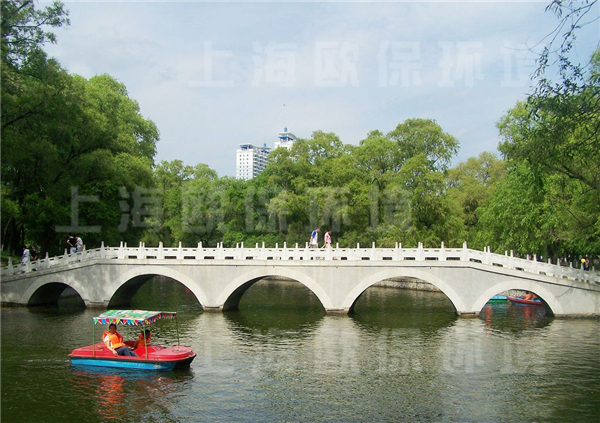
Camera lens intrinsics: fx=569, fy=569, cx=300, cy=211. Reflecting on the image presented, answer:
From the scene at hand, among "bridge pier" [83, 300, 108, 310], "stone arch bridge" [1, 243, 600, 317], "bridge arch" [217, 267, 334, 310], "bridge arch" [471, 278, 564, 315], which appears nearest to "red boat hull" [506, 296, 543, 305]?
"stone arch bridge" [1, 243, 600, 317]

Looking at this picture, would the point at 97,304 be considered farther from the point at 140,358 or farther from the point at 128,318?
the point at 140,358

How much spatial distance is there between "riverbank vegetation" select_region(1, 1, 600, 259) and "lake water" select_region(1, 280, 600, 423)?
22.9 ft

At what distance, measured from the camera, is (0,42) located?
2858cm

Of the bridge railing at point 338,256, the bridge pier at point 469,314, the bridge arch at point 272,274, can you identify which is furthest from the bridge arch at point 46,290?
the bridge pier at point 469,314

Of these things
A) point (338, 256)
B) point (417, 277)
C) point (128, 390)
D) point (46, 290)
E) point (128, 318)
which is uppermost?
point (338, 256)

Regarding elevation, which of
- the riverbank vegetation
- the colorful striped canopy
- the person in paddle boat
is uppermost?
the riverbank vegetation

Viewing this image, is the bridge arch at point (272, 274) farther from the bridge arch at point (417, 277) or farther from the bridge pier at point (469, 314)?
the bridge pier at point (469, 314)

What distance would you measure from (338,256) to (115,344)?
15.0 metres

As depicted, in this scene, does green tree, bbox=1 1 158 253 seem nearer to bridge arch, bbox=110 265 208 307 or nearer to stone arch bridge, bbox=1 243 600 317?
A: stone arch bridge, bbox=1 243 600 317

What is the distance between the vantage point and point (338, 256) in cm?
3334

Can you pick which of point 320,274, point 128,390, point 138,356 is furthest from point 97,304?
point 128,390

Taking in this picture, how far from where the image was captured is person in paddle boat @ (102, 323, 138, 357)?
21623 millimetres

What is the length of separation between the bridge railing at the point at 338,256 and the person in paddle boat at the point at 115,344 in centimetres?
1224

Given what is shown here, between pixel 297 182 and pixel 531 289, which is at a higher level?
pixel 297 182
